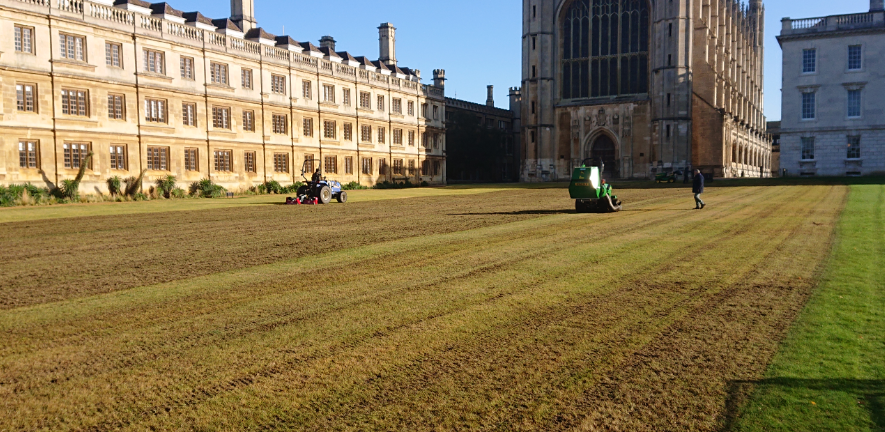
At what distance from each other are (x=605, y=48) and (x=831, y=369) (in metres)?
69.5

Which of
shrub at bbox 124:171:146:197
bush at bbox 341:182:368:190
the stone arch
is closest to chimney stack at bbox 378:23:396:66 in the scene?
bush at bbox 341:182:368:190

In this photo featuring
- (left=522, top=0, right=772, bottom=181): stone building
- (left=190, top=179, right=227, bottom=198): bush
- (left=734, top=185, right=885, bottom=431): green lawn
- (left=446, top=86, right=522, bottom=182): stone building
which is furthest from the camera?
(left=446, top=86, right=522, bottom=182): stone building

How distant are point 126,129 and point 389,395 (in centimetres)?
3699

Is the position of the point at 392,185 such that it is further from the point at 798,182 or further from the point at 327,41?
the point at 798,182

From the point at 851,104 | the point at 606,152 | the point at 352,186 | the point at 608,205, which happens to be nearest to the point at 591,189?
the point at 608,205

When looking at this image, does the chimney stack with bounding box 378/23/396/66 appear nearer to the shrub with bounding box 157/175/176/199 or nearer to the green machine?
the shrub with bounding box 157/175/176/199

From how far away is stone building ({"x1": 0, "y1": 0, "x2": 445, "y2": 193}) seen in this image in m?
32.3

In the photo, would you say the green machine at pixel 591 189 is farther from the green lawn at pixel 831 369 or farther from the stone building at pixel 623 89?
the stone building at pixel 623 89

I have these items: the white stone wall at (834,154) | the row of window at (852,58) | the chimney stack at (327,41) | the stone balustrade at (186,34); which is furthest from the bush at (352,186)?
the row of window at (852,58)

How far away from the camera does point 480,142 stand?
7331 cm

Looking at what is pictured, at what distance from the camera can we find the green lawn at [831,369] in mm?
4695

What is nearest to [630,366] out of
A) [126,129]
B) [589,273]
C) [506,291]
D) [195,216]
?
[506,291]

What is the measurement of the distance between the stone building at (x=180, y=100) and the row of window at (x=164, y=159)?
69 millimetres

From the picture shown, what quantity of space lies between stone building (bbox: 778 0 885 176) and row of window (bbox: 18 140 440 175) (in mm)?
36057
